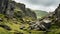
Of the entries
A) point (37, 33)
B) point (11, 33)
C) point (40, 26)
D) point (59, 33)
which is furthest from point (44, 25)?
point (11, 33)

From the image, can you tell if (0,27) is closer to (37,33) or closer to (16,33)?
(16,33)

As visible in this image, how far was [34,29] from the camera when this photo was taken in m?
198

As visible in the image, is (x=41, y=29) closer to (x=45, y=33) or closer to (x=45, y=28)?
(x=45, y=28)

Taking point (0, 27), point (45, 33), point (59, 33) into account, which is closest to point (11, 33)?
point (0, 27)

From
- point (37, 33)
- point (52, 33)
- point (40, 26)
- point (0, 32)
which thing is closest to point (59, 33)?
point (52, 33)

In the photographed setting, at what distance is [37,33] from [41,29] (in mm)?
19653

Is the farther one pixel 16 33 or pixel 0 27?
pixel 0 27

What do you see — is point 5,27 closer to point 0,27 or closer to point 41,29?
point 0,27

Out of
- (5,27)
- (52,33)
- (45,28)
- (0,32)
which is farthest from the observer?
(45,28)

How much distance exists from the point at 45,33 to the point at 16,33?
3103 centimetres

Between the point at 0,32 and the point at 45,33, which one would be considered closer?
the point at 0,32

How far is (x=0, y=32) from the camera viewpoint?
15462 cm

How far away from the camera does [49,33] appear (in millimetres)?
169375

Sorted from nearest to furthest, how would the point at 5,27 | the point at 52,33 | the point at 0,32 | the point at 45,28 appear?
the point at 0,32
the point at 52,33
the point at 5,27
the point at 45,28
